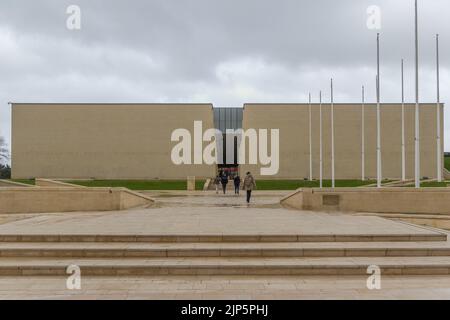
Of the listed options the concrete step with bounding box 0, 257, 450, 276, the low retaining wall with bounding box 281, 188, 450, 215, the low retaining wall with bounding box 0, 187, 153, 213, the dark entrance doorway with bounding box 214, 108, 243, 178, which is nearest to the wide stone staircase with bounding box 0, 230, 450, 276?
the concrete step with bounding box 0, 257, 450, 276

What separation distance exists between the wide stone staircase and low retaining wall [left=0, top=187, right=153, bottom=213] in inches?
271

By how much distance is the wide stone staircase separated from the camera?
7332 mm

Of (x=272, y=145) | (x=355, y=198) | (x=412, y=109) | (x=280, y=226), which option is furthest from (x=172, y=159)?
(x=280, y=226)

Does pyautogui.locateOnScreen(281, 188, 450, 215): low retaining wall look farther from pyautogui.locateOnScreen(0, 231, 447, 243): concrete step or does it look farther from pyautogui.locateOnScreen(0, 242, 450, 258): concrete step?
pyautogui.locateOnScreen(0, 242, 450, 258): concrete step

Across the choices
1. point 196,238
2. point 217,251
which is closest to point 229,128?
point 196,238

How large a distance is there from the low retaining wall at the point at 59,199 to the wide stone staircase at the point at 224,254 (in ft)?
22.6

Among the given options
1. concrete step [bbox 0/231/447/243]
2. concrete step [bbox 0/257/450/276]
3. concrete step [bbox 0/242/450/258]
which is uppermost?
concrete step [bbox 0/231/447/243]

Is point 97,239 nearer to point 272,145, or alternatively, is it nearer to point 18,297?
point 18,297

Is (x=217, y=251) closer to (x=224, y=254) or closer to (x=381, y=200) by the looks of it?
(x=224, y=254)

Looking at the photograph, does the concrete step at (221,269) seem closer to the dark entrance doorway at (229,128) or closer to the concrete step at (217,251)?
the concrete step at (217,251)

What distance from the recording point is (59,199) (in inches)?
623

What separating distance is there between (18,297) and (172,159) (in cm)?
4436

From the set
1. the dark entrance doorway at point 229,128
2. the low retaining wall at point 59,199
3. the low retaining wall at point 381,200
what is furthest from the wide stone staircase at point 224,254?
the dark entrance doorway at point 229,128

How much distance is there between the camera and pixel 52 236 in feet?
29.1
